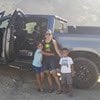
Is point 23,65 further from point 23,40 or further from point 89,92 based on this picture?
point 89,92

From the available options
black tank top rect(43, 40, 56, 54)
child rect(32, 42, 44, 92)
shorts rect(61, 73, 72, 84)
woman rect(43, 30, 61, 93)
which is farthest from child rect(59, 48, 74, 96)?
child rect(32, 42, 44, 92)

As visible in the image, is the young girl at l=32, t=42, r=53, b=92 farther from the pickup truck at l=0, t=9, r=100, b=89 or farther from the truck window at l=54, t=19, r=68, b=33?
the truck window at l=54, t=19, r=68, b=33

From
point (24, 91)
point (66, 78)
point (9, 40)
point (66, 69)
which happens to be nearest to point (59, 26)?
point (9, 40)

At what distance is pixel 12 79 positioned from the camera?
408 inches

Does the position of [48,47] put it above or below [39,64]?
above

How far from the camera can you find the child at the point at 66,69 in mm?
9195

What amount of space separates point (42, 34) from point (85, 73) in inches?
60.6

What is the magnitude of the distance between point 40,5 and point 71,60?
38220 millimetres

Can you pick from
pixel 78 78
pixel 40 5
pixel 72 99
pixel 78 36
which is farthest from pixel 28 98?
pixel 40 5

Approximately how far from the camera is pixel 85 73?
9672 mm

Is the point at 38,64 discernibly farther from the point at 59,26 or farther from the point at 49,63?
the point at 59,26

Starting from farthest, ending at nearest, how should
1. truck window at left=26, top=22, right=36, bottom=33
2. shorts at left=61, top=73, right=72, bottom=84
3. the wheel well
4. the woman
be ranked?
truck window at left=26, top=22, right=36, bottom=33 < the wheel well < the woman < shorts at left=61, top=73, right=72, bottom=84

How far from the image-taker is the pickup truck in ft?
31.7

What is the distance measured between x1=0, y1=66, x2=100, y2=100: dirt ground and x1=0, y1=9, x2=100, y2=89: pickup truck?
407 mm
